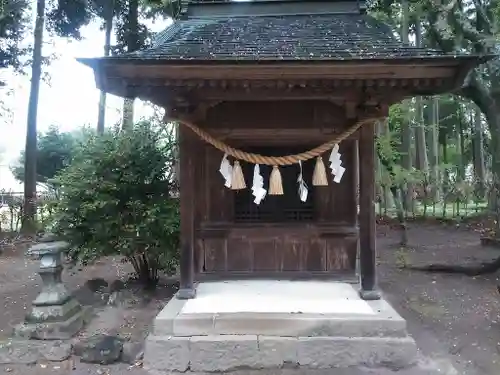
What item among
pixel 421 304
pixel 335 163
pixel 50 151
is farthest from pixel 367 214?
pixel 50 151

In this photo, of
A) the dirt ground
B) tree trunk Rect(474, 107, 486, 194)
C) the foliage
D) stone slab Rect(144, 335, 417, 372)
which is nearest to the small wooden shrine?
stone slab Rect(144, 335, 417, 372)

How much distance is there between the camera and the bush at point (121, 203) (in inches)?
246

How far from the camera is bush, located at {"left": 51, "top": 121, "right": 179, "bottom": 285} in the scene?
246 inches

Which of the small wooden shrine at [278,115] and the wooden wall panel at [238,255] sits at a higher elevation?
the small wooden shrine at [278,115]

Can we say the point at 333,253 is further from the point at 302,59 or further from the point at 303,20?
the point at 303,20

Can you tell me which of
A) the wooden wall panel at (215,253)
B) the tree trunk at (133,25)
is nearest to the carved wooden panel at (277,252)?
the wooden wall panel at (215,253)

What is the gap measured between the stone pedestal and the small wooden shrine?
144 centimetres

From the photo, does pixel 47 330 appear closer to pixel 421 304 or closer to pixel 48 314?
pixel 48 314

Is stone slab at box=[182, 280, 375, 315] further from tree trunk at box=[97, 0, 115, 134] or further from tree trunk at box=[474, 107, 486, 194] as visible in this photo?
tree trunk at box=[474, 107, 486, 194]

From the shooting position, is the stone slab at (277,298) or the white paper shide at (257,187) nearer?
the stone slab at (277,298)

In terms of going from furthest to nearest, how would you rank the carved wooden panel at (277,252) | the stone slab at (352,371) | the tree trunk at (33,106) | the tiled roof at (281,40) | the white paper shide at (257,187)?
the tree trunk at (33,106), the carved wooden panel at (277,252), the white paper shide at (257,187), the tiled roof at (281,40), the stone slab at (352,371)

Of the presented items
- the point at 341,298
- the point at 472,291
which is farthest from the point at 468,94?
the point at 341,298

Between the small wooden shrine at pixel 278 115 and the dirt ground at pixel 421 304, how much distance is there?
101 cm

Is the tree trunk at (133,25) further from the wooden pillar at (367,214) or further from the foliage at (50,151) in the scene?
the wooden pillar at (367,214)
